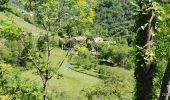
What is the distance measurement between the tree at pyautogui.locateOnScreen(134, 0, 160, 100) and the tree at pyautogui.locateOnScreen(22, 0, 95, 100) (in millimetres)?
14545

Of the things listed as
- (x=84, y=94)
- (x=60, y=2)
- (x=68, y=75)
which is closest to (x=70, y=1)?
(x=60, y=2)

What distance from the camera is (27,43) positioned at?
923 inches

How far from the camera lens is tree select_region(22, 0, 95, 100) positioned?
22.9m

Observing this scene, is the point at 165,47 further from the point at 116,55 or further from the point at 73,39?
the point at 116,55

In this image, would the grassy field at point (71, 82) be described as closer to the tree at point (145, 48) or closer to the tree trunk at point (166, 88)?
the tree at point (145, 48)

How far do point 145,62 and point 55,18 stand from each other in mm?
15819

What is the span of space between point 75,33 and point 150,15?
16.0 m

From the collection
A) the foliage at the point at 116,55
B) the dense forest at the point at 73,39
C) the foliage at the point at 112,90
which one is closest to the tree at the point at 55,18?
the dense forest at the point at 73,39

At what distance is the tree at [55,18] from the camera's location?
901 inches

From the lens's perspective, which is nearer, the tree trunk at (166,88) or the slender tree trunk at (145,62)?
the tree trunk at (166,88)

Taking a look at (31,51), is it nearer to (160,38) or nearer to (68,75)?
(160,38)

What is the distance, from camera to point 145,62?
317 inches

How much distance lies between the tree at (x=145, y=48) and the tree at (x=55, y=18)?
1455 centimetres

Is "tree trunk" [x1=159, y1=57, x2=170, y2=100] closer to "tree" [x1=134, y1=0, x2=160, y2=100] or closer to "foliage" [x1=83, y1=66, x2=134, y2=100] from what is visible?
"tree" [x1=134, y1=0, x2=160, y2=100]
